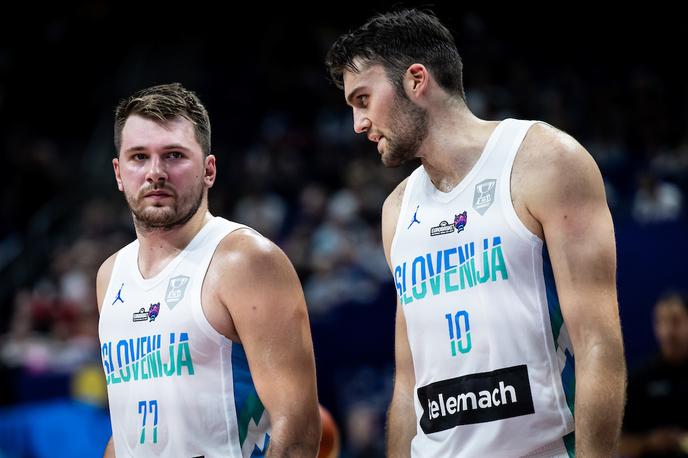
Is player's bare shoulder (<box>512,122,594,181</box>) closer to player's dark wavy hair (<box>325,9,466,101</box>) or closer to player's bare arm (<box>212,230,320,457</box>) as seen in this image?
player's dark wavy hair (<box>325,9,466,101</box>)

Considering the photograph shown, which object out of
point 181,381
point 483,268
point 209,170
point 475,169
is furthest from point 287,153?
point 483,268

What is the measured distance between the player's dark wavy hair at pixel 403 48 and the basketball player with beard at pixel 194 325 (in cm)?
74

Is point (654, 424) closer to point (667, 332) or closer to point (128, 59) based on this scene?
point (667, 332)

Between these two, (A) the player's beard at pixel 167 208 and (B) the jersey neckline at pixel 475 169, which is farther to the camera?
(A) the player's beard at pixel 167 208

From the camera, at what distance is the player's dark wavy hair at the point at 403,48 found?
3.38 m

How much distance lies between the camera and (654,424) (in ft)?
20.4

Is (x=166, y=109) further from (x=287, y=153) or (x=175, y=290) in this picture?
(x=287, y=153)

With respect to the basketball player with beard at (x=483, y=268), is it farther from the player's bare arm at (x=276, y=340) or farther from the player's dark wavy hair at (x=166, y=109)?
the player's dark wavy hair at (x=166, y=109)

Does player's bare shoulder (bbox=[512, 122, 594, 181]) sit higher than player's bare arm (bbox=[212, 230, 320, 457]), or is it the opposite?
player's bare shoulder (bbox=[512, 122, 594, 181])

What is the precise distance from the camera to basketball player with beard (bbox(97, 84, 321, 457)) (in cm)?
342

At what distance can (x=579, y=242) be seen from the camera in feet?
9.58

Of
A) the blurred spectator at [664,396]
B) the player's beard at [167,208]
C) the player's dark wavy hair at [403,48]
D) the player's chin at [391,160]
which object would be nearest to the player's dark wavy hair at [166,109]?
the player's beard at [167,208]

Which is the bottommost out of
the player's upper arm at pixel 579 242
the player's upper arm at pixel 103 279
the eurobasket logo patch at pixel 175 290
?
the player's upper arm at pixel 579 242

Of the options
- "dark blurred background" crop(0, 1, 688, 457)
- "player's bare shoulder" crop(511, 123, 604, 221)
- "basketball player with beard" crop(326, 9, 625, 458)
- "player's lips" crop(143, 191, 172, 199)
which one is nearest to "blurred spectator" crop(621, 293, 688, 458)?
"dark blurred background" crop(0, 1, 688, 457)
